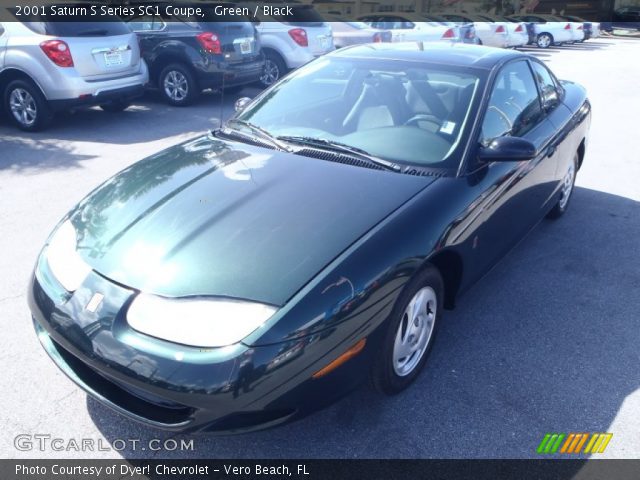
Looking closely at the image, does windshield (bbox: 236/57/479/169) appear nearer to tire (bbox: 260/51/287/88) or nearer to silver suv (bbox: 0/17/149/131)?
silver suv (bbox: 0/17/149/131)

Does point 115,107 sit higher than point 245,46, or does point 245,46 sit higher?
point 245,46

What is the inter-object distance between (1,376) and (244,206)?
156 centimetres

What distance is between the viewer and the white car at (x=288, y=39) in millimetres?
9977

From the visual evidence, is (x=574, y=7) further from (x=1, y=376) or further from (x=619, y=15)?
(x=1, y=376)

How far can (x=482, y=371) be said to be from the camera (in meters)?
2.88

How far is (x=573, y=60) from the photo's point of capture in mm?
17734

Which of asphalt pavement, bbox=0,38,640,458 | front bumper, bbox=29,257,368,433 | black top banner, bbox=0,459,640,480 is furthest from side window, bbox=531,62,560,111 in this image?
front bumper, bbox=29,257,368,433

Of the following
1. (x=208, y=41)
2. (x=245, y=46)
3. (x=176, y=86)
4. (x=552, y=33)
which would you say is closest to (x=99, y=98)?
(x=176, y=86)

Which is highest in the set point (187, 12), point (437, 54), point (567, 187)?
point (437, 54)

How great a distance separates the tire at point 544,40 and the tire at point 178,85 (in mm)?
18692

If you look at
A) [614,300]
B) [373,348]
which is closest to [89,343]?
[373,348]

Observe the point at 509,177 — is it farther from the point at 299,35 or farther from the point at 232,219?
the point at 299,35

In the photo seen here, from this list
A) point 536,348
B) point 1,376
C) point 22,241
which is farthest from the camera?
point 22,241

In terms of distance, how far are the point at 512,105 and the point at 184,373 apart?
110 inches
